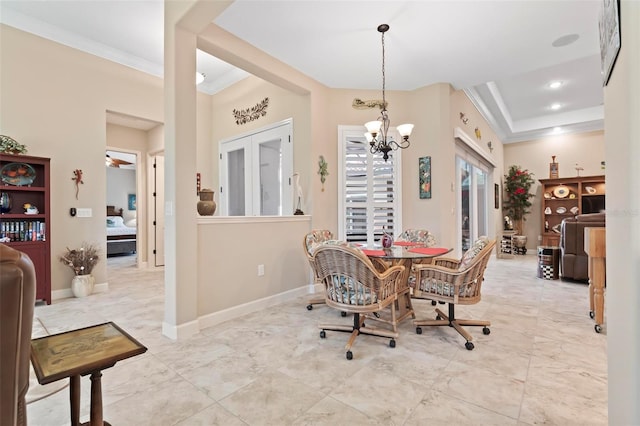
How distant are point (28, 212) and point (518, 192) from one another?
9.85 metres

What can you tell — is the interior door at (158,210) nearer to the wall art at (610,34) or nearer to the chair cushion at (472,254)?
the chair cushion at (472,254)

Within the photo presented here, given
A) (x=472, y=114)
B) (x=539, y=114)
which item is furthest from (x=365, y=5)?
(x=539, y=114)

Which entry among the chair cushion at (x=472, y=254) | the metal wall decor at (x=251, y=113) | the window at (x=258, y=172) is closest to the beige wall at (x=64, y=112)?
the metal wall decor at (x=251, y=113)

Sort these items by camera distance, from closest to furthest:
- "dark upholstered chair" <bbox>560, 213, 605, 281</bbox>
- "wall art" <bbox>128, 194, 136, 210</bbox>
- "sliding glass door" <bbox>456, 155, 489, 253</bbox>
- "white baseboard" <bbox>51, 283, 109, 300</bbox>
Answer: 1. "white baseboard" <bbox>51, 283, 109, 300</bbox>
2. "dark upholstered chair" <bbox>560, 213, 605, 281</bbox>
3. "sliding glass door" <bbox>456, 155, 489, 253</bbox>
4. "wall art" <bbox>128, 194, 136, 210</bbox>

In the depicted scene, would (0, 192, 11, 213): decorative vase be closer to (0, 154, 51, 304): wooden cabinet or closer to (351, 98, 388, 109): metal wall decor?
(0, 154, 51, 304): wooden cabinet

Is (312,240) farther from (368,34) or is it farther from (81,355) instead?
(81,355)

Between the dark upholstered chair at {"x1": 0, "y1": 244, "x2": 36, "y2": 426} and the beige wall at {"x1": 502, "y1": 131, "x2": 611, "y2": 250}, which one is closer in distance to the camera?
the dark upholstered chair at {"x1": 0, "y1": 244, "x2": 36, "y2": 426}

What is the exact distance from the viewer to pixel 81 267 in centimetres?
400

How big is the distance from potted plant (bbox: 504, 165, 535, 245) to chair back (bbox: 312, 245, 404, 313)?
7.34 metres

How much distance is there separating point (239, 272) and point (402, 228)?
8.43 ft

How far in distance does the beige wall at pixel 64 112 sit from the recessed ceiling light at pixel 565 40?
5708 millimetres

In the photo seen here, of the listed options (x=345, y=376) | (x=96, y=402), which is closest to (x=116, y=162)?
(x=96, y=402)

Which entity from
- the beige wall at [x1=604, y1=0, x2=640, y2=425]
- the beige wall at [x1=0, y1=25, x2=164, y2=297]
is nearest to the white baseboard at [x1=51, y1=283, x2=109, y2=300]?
the beige wall at [x1=0, y1=25, x2=164, y2=297]

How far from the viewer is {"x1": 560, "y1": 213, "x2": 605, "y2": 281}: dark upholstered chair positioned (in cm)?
444
